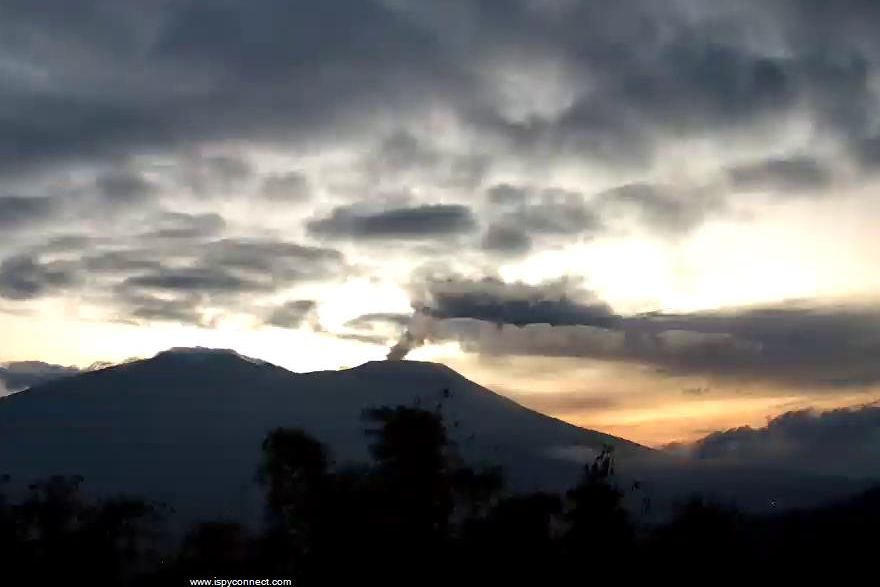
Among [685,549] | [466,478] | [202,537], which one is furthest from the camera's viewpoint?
[466,478]

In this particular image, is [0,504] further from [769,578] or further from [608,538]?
[769,578]

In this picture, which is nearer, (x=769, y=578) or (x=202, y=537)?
(x=769, y=578)

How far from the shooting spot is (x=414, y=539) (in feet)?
278

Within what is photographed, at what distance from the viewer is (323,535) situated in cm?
8562

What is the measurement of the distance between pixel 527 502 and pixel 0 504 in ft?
159

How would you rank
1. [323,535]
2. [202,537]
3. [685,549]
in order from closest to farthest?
[685,549] < [323,535] < [202,537]

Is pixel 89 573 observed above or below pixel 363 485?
below

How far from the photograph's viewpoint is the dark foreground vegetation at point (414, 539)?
263 ft

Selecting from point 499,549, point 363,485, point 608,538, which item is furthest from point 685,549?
point 363,485

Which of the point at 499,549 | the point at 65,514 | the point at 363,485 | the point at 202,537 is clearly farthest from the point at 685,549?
the point at 65,514

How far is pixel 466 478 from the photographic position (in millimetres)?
108625

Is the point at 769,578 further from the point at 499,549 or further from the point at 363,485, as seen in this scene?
the point at 363,485

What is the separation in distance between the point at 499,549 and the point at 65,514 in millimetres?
42572

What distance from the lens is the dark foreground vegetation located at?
3162 inches
